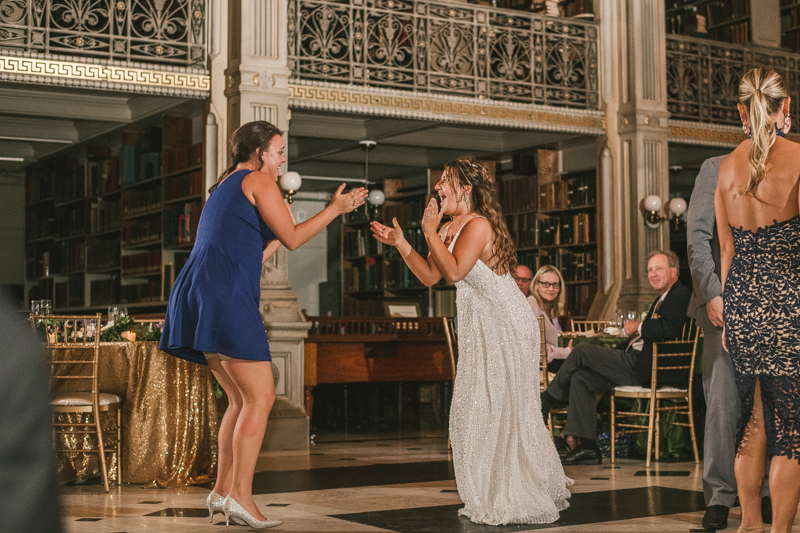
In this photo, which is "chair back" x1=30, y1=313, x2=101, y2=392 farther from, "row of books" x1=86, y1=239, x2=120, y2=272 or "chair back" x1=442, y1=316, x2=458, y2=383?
"row of books" x1=86, y1=239, x2=120, y2=272

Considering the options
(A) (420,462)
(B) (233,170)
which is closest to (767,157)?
(B) (233,170)

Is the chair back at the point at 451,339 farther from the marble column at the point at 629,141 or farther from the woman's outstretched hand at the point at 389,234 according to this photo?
the woman's outstretched hand at the point at 389,234

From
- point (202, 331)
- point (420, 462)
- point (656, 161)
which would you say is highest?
point (656, 161)

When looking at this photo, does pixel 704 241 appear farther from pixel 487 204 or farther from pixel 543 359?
pixel 543 359

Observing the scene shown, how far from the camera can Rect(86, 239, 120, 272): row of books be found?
9.52 meters

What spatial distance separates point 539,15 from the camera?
8648mm

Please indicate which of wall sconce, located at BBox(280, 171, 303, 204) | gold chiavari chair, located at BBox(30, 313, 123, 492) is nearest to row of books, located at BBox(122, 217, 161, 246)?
wall sconce, located at BBox(280, 171, 303, 204)

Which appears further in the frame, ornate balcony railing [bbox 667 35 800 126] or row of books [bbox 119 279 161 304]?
ornate balcony railing [bbox 667 35 800 126]

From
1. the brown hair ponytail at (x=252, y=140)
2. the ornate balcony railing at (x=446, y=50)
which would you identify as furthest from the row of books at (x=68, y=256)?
the brown hair ponytail at (x=252, y=140)

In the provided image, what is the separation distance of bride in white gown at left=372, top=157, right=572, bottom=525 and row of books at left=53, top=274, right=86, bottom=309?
7416 millimetres

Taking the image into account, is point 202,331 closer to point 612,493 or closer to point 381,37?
point 612,493

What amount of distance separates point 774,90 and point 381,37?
553 cm

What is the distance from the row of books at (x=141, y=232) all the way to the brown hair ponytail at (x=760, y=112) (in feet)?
22.2

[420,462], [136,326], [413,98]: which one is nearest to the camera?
[136,326]
